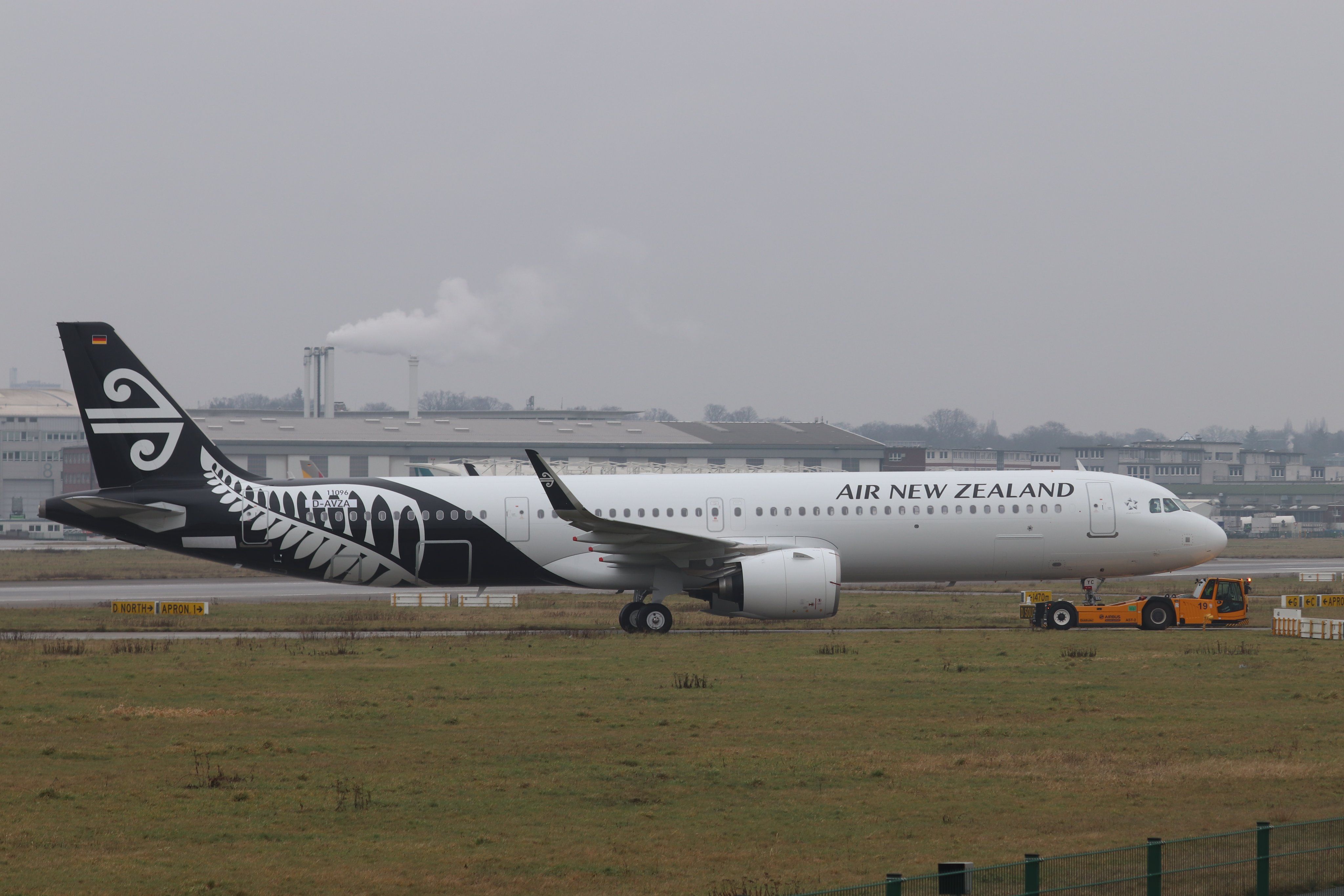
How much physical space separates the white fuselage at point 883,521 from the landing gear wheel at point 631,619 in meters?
0.55

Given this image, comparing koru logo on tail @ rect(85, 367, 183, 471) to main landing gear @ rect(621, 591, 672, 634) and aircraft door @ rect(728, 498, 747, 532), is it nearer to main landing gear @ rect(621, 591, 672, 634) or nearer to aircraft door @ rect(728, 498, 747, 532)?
main landing gear @ rect(621, 591, 672, 634)

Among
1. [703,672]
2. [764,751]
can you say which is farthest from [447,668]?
[764,751]

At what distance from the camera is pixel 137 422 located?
37.6 meters

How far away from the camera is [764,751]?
65.6 feet

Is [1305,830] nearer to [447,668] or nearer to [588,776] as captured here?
[588,776]

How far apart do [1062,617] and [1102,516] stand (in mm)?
2883

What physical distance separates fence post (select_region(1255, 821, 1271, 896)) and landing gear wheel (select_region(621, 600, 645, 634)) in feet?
86.5

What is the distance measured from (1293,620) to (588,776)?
24835mm

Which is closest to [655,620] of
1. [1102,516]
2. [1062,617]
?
[1062,617]

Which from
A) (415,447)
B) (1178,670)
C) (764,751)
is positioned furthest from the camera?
(415,447)

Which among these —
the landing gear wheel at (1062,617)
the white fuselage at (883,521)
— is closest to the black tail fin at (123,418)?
the white fuselage at (883,521)

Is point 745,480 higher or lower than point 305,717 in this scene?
higher

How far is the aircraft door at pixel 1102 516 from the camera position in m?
38.3

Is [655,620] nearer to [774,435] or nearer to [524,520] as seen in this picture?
[524,520]
